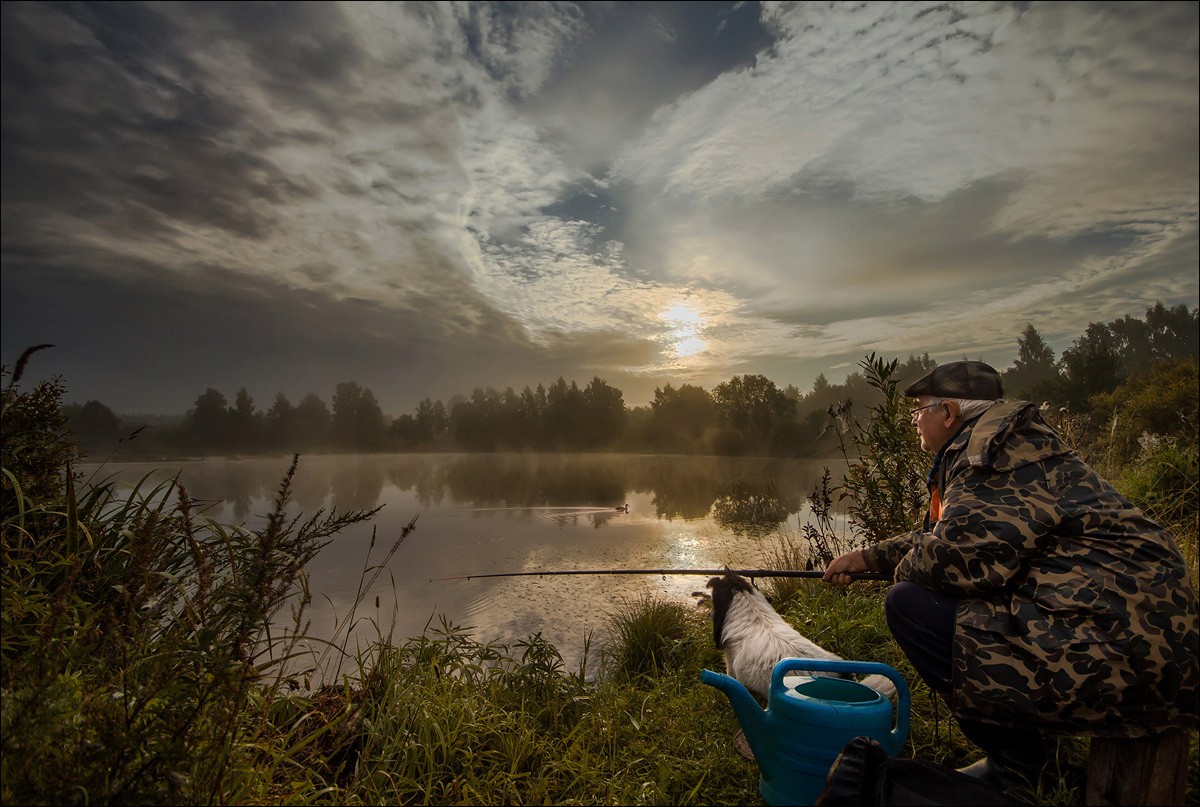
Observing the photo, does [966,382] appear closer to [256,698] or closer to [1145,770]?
[1145,770]

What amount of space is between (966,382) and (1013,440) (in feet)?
1.61

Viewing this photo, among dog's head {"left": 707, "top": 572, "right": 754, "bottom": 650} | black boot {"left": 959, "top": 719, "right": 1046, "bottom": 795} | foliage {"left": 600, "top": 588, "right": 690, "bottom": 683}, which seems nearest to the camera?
black boot {"left": 959, "top": 719, "right": 1046, "bottom": 795}

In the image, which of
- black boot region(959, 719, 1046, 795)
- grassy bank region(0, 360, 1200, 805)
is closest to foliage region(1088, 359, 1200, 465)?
grassy bank region(0, 360, 1200, 805)

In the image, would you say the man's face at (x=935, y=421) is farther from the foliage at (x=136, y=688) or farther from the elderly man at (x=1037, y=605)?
the foliage at (x=136, y=688)

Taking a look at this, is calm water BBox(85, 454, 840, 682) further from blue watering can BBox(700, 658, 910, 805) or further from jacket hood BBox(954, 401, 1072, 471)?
jacket hood BBox(954, 401, 1072, 471)

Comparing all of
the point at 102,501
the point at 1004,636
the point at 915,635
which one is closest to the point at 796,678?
the point at 915,635

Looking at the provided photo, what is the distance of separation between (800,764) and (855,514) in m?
3.91

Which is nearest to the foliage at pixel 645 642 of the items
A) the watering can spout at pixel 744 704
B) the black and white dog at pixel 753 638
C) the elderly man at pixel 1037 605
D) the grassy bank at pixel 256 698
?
the grassy bank at pixel 256 698

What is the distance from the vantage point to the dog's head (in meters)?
4.27

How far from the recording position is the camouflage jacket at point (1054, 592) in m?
1.93

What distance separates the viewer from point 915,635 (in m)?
2.40

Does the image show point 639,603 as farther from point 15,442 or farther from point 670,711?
point 15,442

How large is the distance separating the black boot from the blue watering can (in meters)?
0.37

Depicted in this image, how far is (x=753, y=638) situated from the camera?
12.1 ft
